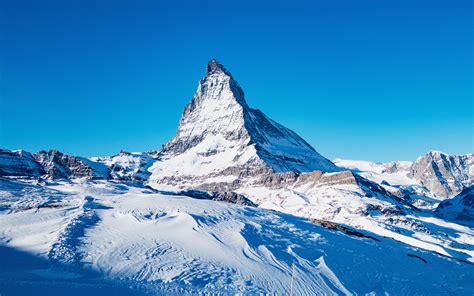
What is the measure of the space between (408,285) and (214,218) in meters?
19.5

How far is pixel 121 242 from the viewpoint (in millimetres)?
33312

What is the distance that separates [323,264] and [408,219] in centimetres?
14950

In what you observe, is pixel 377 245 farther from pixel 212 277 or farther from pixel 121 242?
pixel 121 242

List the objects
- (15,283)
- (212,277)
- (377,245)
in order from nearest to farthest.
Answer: (15,283) < (212,277) < (377,245)

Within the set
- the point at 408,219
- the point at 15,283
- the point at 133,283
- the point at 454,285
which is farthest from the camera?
the point at 408,219

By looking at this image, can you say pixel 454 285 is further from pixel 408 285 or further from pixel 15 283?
pixel 15 283

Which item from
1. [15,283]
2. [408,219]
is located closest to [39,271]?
[15,283]

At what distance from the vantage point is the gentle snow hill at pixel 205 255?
87.6ft

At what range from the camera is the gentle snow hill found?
2670 cm

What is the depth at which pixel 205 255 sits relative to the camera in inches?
1257

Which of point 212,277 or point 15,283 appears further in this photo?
point 212,277

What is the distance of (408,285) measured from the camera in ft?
106

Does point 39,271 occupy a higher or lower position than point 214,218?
lower

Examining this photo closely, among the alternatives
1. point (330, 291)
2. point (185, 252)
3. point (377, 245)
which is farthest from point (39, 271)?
point (377, 245)
